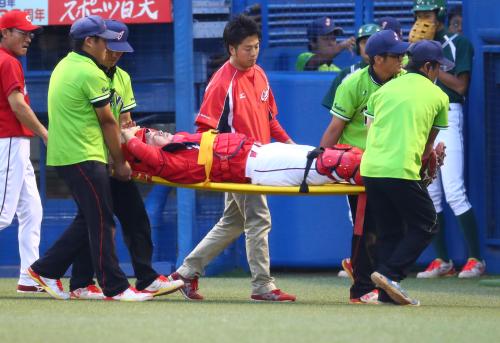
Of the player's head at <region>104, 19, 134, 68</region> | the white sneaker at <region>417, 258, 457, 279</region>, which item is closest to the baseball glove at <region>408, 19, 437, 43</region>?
the white sneaker at <region>417, 258, 457, 279</region>

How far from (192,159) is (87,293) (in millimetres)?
1245

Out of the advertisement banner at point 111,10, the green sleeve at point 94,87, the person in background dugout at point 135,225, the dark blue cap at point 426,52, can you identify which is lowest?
the person in background dugout at point 135,225

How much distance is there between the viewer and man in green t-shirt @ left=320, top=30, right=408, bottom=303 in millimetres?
8094

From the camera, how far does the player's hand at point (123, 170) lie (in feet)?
25.9

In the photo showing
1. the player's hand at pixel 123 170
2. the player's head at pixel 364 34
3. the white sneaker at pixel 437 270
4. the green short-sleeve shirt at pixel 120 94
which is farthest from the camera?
the white sneaker at pixel 437 270

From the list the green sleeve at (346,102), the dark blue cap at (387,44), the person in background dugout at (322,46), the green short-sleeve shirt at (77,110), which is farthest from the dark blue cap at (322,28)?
the green short-sleeve shirt at (77,110)

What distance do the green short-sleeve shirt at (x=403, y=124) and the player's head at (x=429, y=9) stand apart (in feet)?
8.72

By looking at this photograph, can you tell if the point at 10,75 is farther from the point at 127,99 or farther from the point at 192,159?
the point at 192,159

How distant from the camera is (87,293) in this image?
838 cm

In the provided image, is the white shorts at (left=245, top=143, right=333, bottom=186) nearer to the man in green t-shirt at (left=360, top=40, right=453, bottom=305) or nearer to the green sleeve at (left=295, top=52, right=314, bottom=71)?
the man in green t-shirt at (left=360, top=40, right=453, bottom=305)

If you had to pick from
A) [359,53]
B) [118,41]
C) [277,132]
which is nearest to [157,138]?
[118,41]

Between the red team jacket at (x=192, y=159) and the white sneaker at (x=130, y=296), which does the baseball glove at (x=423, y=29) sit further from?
the white sneaker at (x=130, y=296)

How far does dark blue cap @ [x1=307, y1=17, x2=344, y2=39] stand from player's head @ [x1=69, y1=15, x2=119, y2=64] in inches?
125

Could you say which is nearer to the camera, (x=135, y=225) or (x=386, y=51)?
(x=386, y=51)
